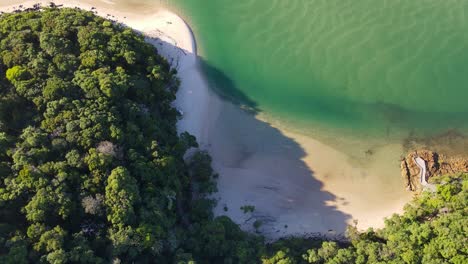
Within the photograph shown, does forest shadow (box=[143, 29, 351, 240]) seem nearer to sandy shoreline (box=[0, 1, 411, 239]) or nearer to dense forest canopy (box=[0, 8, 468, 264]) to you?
sandy shoreline (box=[0, 1, 411, 239])

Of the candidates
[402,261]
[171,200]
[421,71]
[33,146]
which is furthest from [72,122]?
[421,71]

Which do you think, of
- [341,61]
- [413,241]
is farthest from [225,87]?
[413,241]

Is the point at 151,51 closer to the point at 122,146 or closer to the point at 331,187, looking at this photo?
the point at 122,146

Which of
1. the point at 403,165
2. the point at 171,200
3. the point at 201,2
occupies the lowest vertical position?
the point at 171,200

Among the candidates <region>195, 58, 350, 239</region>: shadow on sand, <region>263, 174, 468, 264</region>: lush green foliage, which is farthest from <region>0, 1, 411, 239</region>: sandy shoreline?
<region>263, 174, 468, 264</region>: lush green foliage

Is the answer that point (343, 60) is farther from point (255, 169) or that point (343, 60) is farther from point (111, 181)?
point (111, 181)

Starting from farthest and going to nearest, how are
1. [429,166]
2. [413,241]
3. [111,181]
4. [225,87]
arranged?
[225,87] → [429,166] → [413,241] → [111,181]

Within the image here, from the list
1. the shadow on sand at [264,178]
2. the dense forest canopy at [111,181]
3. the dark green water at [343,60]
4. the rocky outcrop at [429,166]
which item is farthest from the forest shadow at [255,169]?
the rocky outcrop at [429,166]
